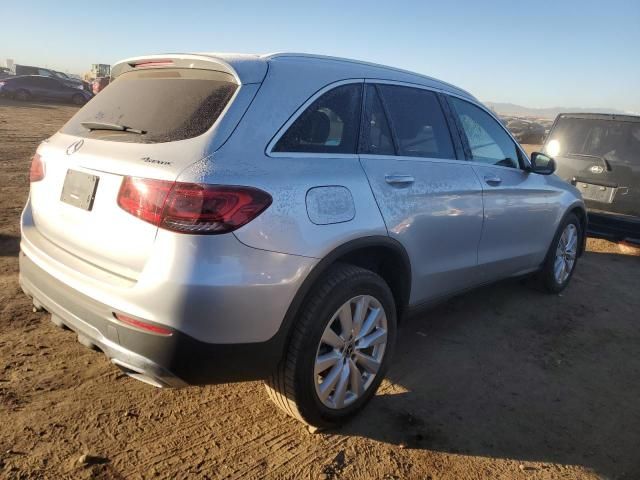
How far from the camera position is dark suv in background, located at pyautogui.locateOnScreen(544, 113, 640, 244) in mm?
6379

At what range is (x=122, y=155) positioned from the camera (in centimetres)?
227

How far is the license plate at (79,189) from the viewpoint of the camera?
7.57ft

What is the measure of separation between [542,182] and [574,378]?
1760 mm

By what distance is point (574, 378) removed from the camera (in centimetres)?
352

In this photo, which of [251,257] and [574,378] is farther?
[574,378]

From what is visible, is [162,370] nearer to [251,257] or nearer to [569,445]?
[251,257]

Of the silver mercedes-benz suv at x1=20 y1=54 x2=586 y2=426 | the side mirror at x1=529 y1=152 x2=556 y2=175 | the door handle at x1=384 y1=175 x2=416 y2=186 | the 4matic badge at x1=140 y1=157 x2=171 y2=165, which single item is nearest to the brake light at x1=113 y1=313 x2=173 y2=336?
the silver mercedes-benz suv at x1=20 y1=54 x2=586 y2=426

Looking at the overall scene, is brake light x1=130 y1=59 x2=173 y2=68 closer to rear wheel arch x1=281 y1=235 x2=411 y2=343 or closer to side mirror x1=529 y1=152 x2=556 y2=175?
rear wheel arch x1=281 y1=235 x2=411 y2=343

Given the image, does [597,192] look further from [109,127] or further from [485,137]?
[109,127]

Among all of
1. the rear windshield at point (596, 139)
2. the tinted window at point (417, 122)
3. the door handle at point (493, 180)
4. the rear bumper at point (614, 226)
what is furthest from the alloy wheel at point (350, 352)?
the rear windshield at point (596, 139)

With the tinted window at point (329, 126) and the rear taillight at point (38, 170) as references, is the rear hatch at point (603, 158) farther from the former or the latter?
the rear taillight at point (38, 170)

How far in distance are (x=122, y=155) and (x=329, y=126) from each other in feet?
3.36

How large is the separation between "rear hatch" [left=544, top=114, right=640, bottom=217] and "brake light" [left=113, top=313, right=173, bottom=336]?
6.21 metres

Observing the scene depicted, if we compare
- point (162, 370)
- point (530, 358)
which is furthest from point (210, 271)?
point (530, 358)
